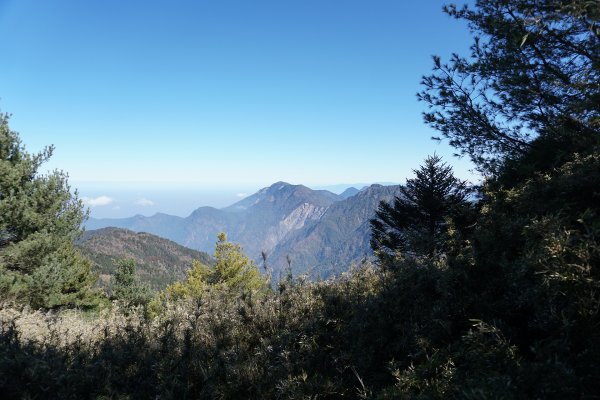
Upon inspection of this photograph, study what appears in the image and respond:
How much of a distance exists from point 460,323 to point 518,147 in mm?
7793

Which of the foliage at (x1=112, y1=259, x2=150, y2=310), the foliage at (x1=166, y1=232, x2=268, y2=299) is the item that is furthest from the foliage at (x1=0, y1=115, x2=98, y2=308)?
the foliage at (x1=112, y1=259, x2=150, y2=310)

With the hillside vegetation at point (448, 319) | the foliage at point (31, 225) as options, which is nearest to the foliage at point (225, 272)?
the foliage at point (31, 225)

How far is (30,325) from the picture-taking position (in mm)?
6977

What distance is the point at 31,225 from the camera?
54.1ft

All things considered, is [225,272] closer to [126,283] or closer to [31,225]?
[126,283]

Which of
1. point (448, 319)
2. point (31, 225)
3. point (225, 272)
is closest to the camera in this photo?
point (448, 319)

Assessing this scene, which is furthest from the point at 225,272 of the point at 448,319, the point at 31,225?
the point at 448,319

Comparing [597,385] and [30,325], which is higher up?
[597,385]

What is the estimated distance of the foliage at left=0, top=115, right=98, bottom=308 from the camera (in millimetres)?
15273

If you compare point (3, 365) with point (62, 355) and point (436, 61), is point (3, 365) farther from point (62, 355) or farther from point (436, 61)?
point (436, 61)

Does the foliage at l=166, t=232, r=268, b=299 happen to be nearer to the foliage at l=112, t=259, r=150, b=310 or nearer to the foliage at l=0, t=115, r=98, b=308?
the foliage at l=112, t=259, r=150, b=310

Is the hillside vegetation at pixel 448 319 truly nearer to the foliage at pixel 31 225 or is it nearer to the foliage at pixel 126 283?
the foliage at pixel 31 225

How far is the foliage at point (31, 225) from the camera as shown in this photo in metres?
15.3

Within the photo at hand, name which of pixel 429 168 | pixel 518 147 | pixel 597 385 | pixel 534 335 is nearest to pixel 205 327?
pixel 534 335
